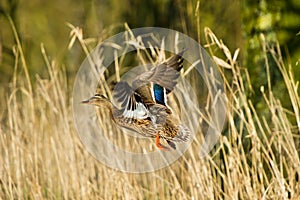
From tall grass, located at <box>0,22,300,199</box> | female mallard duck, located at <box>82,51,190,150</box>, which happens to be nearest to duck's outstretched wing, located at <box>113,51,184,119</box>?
female mallard duck, located at <box>82,51,190,150</box>

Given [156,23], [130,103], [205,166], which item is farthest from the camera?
[156,23]

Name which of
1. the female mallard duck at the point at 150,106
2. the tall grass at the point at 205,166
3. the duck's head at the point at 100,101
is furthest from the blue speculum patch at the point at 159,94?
the tall grass at the point at 205,166

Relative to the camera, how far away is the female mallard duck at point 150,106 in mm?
1438

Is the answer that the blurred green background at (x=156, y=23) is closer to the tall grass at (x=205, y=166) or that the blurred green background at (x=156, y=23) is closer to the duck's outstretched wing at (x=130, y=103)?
the tall grass at (x=205, y=166)

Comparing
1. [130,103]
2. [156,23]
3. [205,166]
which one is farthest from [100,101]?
[156,23]

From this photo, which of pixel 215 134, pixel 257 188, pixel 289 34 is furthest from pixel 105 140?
pixel 289 34

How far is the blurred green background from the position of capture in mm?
2869

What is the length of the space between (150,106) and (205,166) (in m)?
1.07

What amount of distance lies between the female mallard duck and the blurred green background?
0.74 metres

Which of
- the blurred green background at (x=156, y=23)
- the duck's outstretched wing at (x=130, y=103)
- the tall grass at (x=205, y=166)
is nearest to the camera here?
the duck's outstretched wing at (x=130, y=103)

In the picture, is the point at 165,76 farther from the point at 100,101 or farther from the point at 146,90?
the point at 100,101

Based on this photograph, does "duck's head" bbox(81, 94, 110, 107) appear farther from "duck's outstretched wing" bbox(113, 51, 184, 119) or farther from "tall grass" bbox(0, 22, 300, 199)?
"tall grass" bbox(0, 22, 300, 199)

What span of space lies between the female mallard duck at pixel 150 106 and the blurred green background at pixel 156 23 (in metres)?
0.74

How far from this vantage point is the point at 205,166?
247 cm
